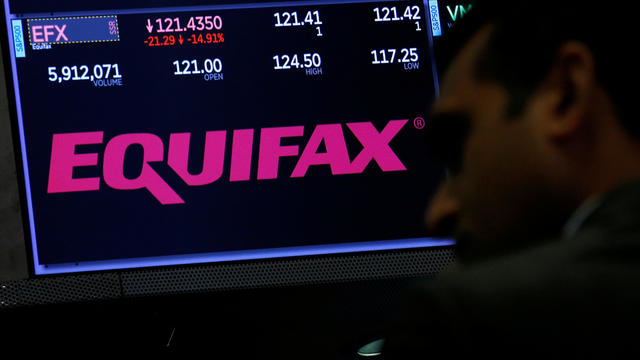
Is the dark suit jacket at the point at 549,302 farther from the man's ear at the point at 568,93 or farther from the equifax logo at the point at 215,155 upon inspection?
the equifax logo at the point at 215,155

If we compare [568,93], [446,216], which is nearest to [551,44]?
[568,93]

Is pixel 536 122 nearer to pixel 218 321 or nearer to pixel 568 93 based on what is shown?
pixel 568 93

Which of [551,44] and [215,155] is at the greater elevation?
[215,155]

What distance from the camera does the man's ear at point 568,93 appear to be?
491 mm

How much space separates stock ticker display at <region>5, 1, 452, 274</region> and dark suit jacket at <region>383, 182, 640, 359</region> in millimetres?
848

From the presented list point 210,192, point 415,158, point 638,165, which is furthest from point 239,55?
point 638,165

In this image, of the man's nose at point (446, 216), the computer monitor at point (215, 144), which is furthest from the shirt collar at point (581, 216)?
the computer monitor at point (215, 144)

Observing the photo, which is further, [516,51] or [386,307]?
[386,307]

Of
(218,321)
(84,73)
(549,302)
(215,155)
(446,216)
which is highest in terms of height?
(84,73)

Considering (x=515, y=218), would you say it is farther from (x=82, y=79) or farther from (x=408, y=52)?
(x=82, y=79)

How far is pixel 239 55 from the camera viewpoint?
1.32 metres

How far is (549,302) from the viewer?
16.0 inches

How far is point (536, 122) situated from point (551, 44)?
2.1 inches

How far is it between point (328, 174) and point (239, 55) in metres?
0.26
